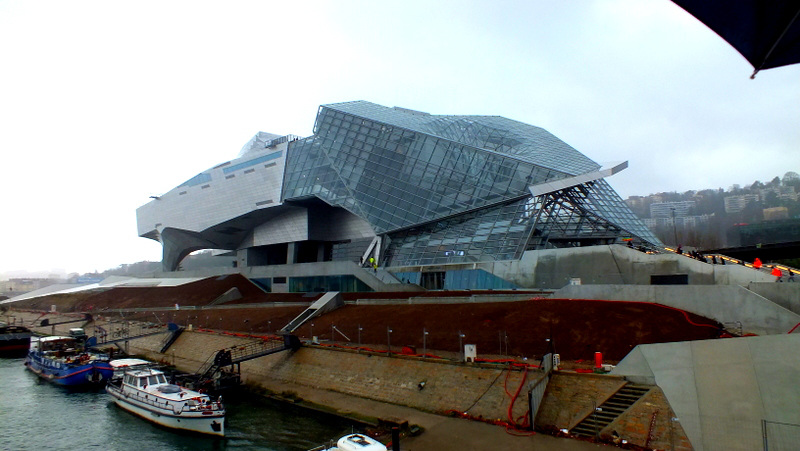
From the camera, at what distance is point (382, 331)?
3741 centimetres

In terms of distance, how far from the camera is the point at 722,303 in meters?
27.9

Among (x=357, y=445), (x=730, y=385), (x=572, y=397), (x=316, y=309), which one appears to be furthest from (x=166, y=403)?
(x=730, y=385)

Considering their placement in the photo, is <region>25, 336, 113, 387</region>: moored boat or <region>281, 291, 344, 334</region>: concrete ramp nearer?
<region>25, 336, 113, 387</region>: moored boat

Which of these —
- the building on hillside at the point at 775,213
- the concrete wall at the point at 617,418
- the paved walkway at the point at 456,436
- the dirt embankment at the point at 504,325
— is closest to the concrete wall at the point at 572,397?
the concrete wall at the point at 617,418

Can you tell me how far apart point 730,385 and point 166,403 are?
2783 cm

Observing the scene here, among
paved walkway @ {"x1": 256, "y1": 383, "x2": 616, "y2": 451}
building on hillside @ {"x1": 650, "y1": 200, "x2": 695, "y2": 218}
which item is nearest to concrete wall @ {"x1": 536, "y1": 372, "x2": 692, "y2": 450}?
paved walkway @ {"x1": 256, "y1": 383, "x2": 616, "y2": 451}

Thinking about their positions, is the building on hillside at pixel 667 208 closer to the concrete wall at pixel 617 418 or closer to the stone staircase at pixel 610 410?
the concrete wall at pixel 617 418

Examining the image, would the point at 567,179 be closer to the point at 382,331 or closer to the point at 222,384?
the point at 382,331

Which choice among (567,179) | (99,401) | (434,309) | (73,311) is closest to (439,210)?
(567,179)

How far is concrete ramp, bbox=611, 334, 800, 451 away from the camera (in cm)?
1739

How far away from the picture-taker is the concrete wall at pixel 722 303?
25.6 m

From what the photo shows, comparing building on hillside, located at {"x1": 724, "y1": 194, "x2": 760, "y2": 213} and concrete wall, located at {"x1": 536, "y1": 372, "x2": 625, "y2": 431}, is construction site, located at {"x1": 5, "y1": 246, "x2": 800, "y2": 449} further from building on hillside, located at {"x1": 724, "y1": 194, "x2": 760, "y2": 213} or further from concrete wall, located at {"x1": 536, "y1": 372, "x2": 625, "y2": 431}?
building on hillside, located at {"x1": 724, "y1": 194, "x2": 760, "y2": 213}

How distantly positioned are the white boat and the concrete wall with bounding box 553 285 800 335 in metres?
25.7

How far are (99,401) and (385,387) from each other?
21.5 metres
